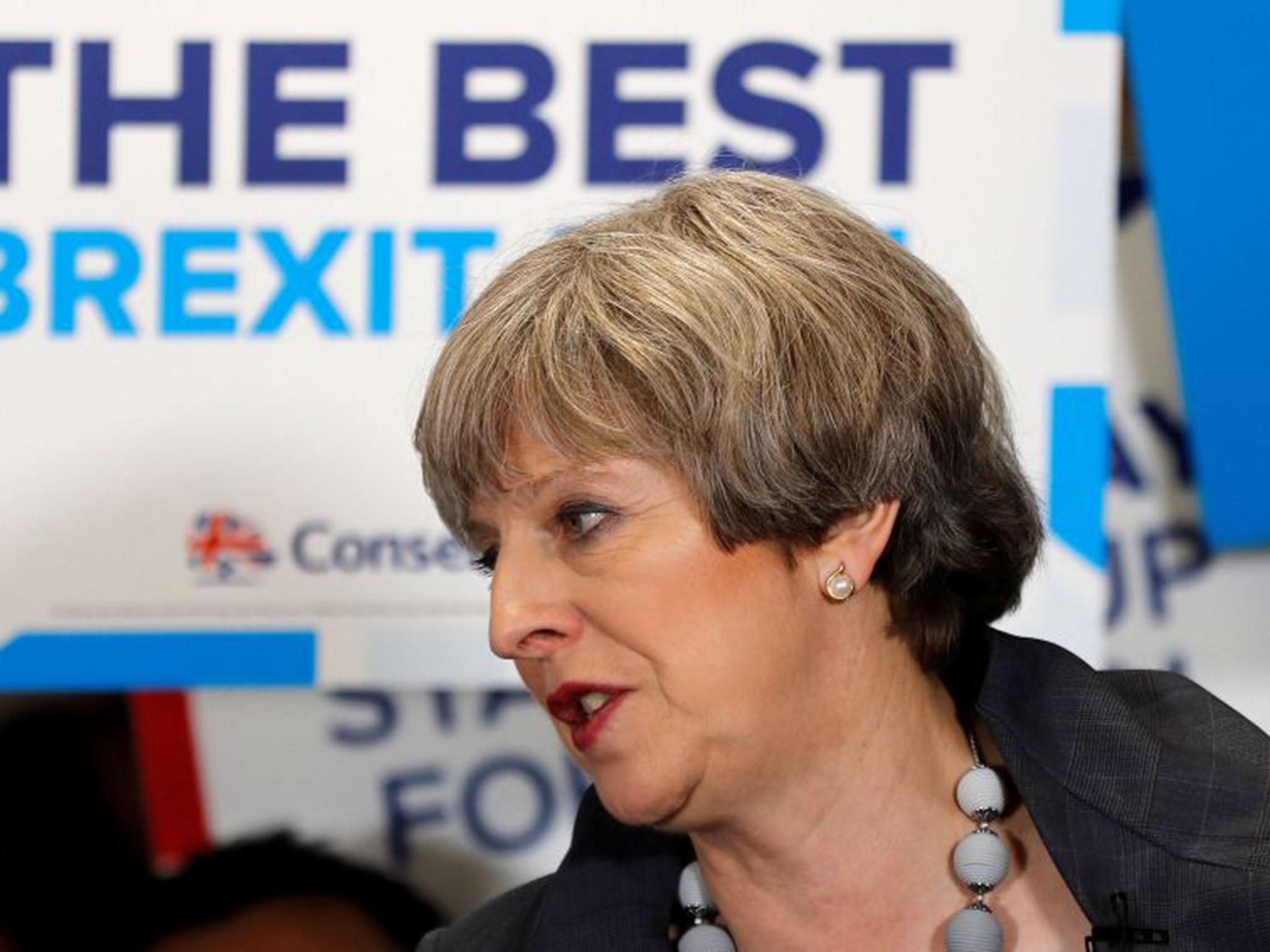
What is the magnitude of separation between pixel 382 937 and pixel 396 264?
0.72 metres

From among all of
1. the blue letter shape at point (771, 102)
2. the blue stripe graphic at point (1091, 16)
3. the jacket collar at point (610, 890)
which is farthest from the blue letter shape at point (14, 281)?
the blue stripe graphic at point (1091, 16)

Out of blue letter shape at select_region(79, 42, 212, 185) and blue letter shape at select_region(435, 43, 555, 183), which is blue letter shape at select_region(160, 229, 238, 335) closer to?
blue letter shape at select_region(79, 42, 212, 185)

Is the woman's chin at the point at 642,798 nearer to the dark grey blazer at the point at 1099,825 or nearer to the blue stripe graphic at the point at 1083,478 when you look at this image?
the dark grey blazer at the point at 1099,825

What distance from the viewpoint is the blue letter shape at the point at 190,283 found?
1948mm

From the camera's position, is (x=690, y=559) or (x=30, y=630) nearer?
(x=690, y=559)

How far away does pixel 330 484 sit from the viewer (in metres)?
1.93

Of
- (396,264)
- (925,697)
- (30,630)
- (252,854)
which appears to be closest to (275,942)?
(252,854)

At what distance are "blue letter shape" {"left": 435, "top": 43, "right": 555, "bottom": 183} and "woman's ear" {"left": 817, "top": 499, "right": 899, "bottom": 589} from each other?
0.66 m

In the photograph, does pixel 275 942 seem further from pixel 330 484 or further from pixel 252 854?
pixel 330 484

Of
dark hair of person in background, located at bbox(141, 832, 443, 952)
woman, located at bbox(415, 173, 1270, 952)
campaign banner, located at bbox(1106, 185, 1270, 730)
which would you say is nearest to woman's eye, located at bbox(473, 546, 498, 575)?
woman, located at bbox(415, 173, 1270, 952)

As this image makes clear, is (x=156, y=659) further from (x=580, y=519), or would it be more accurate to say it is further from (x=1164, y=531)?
(x=1164, y=531)

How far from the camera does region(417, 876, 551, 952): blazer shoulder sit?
159 centimetres

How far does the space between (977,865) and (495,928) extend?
15.4 inches

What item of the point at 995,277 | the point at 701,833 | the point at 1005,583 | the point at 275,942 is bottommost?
the point at 275,942
